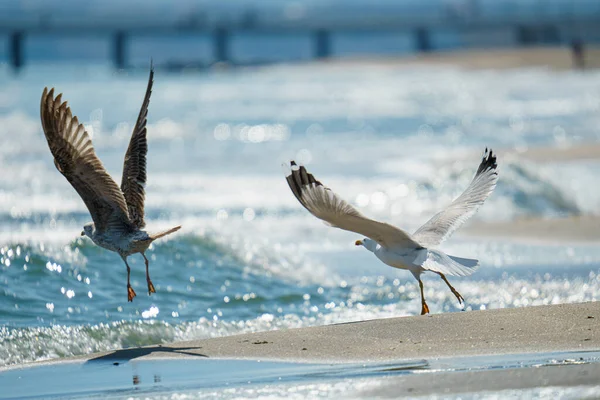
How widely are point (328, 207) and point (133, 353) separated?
1.49 metres

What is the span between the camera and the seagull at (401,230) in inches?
240

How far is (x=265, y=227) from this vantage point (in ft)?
40.0

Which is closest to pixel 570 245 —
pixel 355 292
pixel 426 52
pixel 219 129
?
pixel 355 292

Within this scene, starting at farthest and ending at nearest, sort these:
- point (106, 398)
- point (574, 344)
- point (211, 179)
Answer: point (211, 179), point (574, 344), point (106, 398)

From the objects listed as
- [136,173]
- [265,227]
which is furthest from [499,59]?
[136,173]

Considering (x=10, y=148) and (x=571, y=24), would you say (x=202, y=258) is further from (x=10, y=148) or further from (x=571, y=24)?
(x=571, y=24)

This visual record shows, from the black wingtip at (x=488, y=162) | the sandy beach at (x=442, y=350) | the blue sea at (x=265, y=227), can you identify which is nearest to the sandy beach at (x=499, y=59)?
the blue sea at (x=265, y=227)

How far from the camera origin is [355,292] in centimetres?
879

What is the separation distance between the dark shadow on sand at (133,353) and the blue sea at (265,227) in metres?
0.70

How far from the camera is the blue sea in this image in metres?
8.05

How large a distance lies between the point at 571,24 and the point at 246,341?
100340mm

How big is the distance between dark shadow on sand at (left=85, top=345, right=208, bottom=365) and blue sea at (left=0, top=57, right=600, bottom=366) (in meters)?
0.70

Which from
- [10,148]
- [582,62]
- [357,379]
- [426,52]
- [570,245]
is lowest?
[357,379]

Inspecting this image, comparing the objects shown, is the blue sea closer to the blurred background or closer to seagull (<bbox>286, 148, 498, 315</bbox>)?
the blurred background
